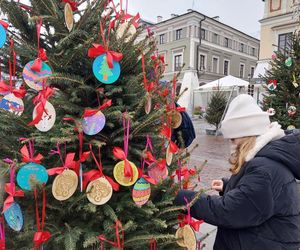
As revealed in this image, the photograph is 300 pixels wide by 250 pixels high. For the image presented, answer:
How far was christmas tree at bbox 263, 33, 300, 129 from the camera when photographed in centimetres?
696

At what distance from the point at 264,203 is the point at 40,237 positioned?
1000 mm

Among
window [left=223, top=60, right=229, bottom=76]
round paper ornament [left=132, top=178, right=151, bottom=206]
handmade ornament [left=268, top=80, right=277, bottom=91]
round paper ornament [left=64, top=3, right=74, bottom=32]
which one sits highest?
window [left=223, top=60, right=229, bottom=76]

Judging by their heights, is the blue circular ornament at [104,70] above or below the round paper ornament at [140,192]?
above

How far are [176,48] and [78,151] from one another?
3449 cm

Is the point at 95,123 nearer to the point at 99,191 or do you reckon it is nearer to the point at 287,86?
the point at 99,191

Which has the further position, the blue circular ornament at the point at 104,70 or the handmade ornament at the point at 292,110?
the handmade ornament at the point at 292,110

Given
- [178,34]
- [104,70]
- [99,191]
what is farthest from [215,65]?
[99,191]

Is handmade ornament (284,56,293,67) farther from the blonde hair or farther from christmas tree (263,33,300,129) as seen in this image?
the blonde hair

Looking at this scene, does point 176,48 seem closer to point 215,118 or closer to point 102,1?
point 215,118

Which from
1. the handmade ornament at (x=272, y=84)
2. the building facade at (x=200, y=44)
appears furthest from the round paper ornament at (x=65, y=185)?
the building facade at (x=200, y=44)

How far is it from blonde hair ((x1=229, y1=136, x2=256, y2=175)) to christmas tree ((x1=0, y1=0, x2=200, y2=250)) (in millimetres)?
358

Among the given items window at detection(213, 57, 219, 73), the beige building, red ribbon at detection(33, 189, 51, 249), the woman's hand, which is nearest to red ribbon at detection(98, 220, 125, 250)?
red ribbon at detection(33, 189, 51, 249)

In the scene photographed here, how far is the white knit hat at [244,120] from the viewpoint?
162cm

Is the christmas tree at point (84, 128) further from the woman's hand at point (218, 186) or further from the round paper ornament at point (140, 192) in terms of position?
the woman's hand at point (218, 186)
